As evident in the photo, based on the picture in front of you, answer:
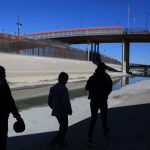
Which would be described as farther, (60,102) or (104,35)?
(104,35)

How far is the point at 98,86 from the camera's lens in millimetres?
9672

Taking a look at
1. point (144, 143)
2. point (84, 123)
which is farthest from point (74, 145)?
point (84, 123)

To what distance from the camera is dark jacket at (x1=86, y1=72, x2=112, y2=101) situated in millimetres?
9648

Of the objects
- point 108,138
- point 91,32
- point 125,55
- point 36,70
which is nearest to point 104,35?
point 91,32

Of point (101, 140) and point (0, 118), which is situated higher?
point (0, 118)

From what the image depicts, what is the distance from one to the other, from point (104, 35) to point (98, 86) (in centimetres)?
10029

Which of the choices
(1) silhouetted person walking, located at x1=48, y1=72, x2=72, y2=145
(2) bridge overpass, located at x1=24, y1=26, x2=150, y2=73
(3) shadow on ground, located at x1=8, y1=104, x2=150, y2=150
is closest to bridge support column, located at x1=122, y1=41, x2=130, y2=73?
(2) bridge overpass, located at x1=24, y1=26, x2=150, y2=73

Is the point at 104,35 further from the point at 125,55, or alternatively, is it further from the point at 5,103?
the point at 5,103

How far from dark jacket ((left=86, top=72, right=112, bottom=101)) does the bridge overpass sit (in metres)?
98.1

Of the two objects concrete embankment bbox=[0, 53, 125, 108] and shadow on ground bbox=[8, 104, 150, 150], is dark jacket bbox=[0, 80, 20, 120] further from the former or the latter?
concrete embankment bbox=[0, 53, 125, 108]

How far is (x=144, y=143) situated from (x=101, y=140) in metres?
1.15

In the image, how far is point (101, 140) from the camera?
9.65m

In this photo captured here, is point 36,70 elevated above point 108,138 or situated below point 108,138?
below

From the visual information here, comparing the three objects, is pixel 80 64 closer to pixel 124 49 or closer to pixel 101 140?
pixel 124 49
